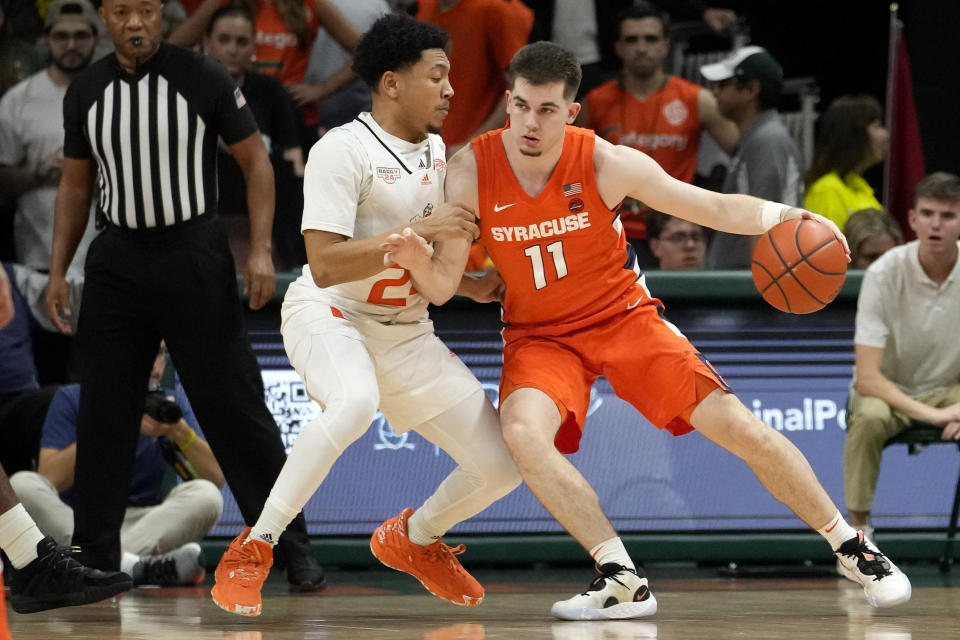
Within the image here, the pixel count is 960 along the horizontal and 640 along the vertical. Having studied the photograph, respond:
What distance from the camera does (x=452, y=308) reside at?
6766 mm

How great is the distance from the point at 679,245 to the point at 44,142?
10.9 ft

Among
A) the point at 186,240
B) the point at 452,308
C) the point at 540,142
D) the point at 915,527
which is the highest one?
the point at 540,142

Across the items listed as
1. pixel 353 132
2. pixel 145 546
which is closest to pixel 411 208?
pixel 353 132

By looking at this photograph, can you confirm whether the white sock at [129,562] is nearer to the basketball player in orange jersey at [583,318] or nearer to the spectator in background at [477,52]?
the basketball player in orange jersey at [583,318]

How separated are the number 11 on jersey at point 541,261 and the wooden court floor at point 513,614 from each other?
1.15 m

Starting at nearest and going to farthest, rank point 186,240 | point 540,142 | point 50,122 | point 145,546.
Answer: point 540,142 < point 186,240 < point 145,546 < point 50,122

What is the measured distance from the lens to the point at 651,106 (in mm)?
7926

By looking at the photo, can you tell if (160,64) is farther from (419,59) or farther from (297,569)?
(297,569)

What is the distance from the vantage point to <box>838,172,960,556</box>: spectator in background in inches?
258

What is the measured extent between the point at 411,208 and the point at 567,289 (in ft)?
2.01

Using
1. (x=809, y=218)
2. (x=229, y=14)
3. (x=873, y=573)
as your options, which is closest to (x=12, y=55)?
(x=229, y=14)

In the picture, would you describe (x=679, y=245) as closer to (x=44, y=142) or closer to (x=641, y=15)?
(x=641, y=15)

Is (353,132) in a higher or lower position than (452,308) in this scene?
higher

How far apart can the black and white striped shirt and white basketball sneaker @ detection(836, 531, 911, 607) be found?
267 centimetres
